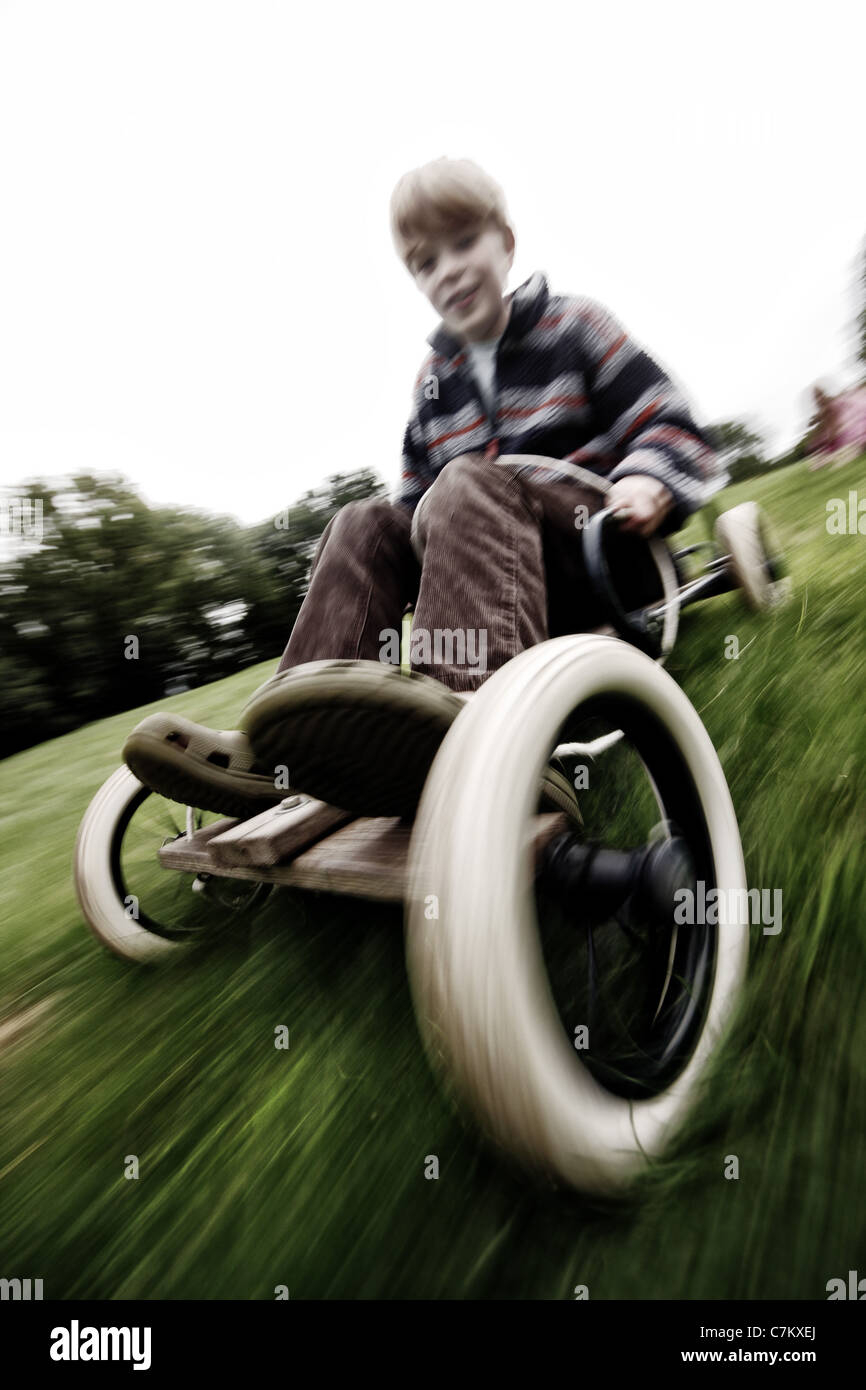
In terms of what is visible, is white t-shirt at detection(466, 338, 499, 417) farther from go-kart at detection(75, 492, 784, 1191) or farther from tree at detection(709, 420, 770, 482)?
tree at detection(709, 420, 770, 482)

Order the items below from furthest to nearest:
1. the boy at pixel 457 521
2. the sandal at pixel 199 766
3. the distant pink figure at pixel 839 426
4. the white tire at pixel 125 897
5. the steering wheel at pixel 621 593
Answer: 1. the distant pink figure at pixel 839 426
2. the white tire at pixel 125 897
3. the steering wheel at pixel 621 593
4. the sandal at pixel 199 766
5. the boy at pixel 457 521

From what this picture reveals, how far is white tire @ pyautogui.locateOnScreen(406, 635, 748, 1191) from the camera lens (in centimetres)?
53

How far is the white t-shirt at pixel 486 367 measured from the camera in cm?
138

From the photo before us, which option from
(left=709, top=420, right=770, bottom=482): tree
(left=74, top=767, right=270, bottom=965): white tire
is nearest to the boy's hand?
(left=74, top=767, right=270, bottom=965): white tire

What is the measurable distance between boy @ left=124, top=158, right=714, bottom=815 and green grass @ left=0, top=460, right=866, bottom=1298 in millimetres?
320

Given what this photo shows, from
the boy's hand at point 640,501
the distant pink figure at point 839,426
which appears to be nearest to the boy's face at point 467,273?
the boy's hand at point 640,501

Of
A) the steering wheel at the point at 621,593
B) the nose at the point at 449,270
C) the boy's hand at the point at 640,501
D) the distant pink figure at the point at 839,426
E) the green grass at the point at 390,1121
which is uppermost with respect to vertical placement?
the distant pink figure at the point at 839,426

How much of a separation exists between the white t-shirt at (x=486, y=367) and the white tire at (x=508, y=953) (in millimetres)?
852

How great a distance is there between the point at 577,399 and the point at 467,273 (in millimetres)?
278

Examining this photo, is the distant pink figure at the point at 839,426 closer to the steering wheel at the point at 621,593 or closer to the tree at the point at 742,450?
the steering wheel at the point at 621,593

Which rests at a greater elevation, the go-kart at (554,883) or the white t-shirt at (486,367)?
the white t-shirt at (486,367)

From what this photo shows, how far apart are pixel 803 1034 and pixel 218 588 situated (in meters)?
9.05
